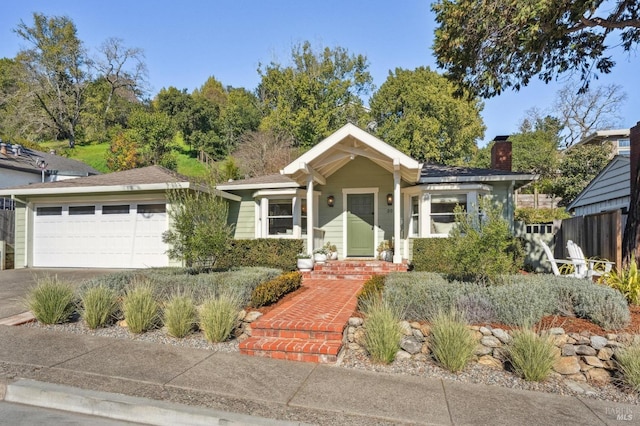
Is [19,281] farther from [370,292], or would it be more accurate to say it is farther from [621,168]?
[621,168]

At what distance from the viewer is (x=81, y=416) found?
360 centimetres

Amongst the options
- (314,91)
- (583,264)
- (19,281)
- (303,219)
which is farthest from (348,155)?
(314,91)

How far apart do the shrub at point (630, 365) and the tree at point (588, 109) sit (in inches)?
1301

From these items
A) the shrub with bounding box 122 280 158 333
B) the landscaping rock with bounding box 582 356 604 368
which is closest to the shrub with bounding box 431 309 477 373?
the landscaping rock with bounding box 582 356 604 368

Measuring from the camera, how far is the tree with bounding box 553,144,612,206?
21438mm

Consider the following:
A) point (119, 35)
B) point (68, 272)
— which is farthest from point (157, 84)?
point (68, 272)

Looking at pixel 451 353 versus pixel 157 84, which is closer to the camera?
pixel 451 353

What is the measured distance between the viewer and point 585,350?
15.4 feet

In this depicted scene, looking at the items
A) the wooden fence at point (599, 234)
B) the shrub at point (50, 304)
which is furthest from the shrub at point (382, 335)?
the wooden fence at point (599, 234)

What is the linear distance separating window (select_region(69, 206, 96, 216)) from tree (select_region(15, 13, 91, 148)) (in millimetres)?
27979

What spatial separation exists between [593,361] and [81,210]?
542 inches

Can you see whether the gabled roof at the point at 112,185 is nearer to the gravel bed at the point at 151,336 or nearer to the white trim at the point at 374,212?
the white trim at the point at 374,212

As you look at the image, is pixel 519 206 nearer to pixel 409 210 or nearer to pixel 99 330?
pixel 409 210

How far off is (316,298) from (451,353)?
316cm
